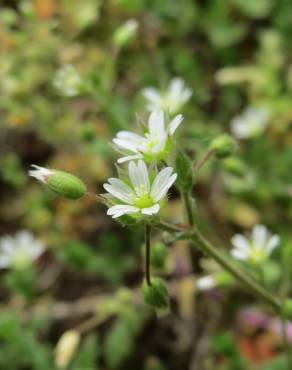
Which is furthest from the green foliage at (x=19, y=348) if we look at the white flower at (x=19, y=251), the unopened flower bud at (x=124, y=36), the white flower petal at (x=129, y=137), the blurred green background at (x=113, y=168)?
the unopened flower bud at (x=124, y=36)

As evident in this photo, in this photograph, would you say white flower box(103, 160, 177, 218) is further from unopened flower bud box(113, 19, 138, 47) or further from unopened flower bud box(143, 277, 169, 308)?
unopened flower bud box(113, 19, 138, 47)

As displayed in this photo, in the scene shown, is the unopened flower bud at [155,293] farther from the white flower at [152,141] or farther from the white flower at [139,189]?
the white flower at [152,141]

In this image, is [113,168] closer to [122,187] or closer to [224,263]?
[224,263]

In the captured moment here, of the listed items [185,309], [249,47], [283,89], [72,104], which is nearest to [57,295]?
[185,309]

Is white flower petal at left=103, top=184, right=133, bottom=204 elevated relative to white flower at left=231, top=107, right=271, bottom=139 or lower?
lower

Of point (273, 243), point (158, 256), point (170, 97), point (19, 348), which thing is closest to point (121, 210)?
point (158, 256)

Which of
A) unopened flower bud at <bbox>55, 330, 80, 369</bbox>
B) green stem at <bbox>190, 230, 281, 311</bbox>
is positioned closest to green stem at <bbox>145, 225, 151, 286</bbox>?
green stem at <bbox>190, 230, 281, 311</bbox>
